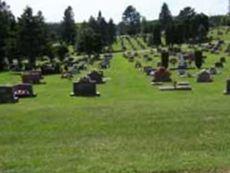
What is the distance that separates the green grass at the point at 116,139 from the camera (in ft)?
43.3

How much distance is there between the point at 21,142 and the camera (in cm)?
1664

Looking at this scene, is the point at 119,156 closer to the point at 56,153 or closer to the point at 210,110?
the point at 56,153

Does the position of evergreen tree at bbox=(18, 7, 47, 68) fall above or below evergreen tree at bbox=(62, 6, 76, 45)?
above

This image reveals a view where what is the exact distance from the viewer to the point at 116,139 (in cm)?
1661

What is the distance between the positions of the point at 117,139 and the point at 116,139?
0.03 m

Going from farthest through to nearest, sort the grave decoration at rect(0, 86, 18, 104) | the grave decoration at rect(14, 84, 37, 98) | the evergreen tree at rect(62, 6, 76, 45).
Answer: the evergreen tree at rect(62, 6, 76, 45) → the grave decoration at rect(14, 84, 37, 98) → the grave decoration at rect(0, 86, 18, 104)

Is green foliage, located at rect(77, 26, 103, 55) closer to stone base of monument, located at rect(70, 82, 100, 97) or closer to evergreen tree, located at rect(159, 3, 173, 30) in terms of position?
evergreen tree, located at rect(159, 3, 173, 30)

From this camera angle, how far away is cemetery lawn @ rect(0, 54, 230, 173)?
1317cm

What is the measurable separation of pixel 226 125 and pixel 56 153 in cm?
592

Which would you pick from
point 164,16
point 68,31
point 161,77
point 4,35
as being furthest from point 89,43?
point 164,16

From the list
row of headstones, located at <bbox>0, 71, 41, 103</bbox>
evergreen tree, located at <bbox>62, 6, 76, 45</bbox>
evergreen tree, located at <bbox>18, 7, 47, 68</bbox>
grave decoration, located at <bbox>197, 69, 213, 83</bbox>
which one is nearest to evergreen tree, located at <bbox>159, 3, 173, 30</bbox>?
evergreen tree, located at <bbox>62, 6, 76, 45</bbox>

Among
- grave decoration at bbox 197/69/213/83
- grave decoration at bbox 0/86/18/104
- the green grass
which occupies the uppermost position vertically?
the green grass

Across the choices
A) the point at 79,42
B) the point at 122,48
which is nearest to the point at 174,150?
the point at 79,42

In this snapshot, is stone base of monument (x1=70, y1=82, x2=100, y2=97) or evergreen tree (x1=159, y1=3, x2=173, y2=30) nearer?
stone base of monument (x1=70, y1=82, x2=100, y2=97)
